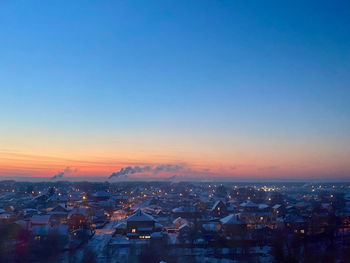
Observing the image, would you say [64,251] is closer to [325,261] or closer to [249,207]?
[325,261]

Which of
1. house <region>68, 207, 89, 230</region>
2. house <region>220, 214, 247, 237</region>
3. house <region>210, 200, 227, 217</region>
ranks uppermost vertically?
house <region>220, 214, 247, 237</region>

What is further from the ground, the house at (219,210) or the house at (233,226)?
the house at (233,226)

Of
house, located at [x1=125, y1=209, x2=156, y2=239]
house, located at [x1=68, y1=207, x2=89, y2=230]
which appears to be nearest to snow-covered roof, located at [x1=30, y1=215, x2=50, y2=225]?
house, located at [x1=68, y1=207, x2=89, y2=230]

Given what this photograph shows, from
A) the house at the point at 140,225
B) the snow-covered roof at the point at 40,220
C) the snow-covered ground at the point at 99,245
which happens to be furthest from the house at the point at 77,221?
the house at the point at 140,225

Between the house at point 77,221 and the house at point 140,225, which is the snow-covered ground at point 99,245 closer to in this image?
the house at point 77,221

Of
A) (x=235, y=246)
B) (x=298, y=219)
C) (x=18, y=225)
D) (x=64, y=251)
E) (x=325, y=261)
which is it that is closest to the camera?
(x=325, y=261)

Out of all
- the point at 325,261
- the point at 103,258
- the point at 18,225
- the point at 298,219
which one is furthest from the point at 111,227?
the point at 325,261

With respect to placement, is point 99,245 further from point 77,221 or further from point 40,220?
point 40,220

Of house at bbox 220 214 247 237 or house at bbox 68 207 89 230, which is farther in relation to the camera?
house at bbox 68 207 89 230

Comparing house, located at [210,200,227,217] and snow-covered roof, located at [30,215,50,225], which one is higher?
snow-covered roof, located at [30,215,50,225]

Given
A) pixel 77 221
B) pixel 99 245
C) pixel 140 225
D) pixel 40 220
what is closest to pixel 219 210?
pixel 140 225

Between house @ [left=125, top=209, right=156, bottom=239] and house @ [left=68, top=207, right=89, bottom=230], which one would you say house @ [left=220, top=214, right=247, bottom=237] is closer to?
house @ [left=125, top=209, right=156, bottom=239]
